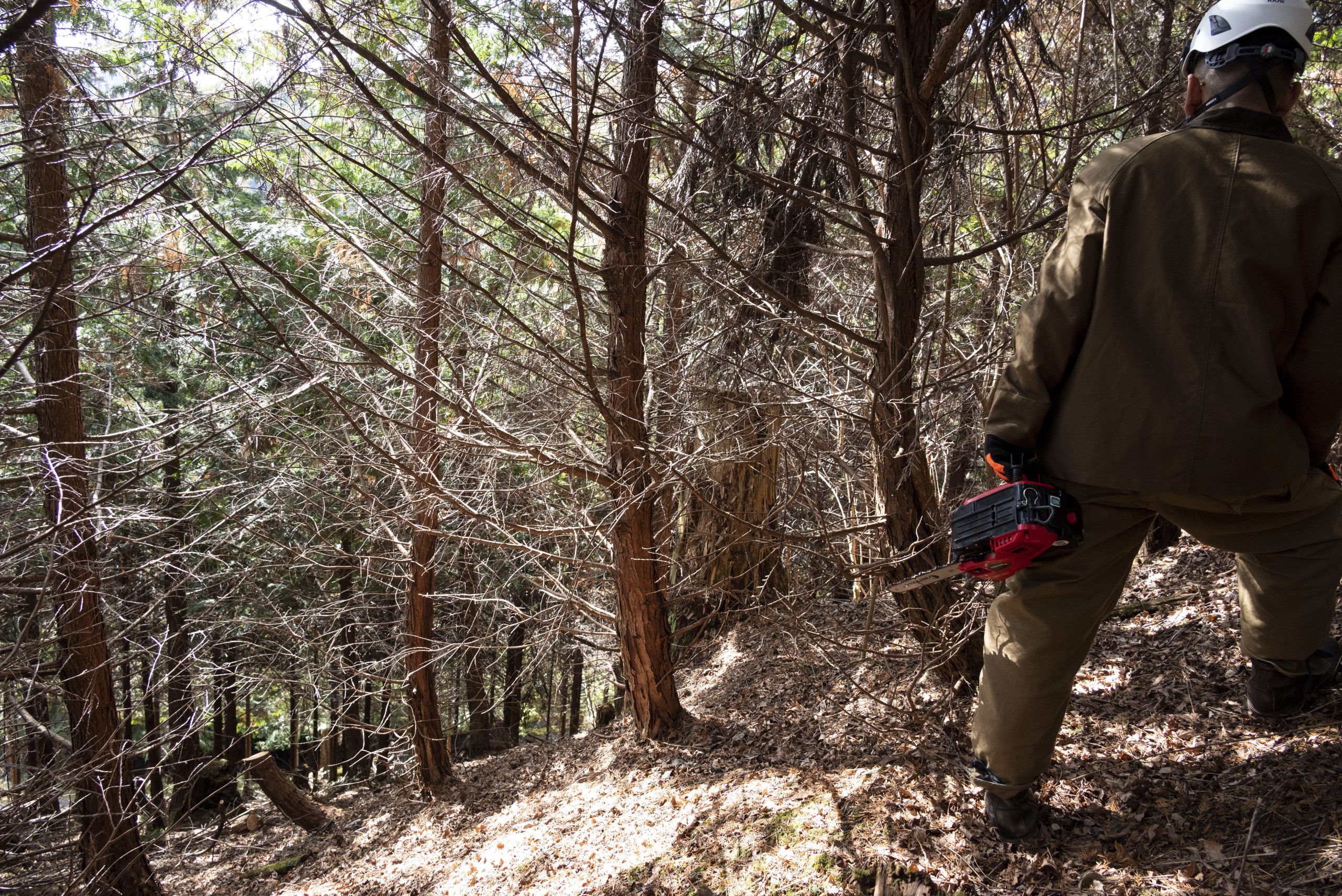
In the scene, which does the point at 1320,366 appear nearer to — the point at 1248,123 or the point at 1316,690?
the point at 1248,123

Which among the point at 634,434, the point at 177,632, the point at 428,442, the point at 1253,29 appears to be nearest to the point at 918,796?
the point at 634,434

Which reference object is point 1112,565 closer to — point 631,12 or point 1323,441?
point 1323,441

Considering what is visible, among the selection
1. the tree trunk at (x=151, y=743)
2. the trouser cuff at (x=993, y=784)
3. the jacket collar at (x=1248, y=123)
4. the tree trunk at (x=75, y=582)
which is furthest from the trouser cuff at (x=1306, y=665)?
the tree trunk at (x=75, y=582)

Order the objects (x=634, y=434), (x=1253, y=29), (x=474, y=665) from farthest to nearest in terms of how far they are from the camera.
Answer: (x=474, y=665)
(x=634, y=434)
(x=1253, y=29)

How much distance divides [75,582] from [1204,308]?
6948 mm

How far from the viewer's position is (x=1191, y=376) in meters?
2.40

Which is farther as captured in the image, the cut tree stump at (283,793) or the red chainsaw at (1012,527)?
the cut tree stump at (283,793)

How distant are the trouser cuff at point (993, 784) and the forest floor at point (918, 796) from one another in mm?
Answer: 209

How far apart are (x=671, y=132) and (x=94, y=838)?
651 cm

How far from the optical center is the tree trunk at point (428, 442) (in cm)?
478

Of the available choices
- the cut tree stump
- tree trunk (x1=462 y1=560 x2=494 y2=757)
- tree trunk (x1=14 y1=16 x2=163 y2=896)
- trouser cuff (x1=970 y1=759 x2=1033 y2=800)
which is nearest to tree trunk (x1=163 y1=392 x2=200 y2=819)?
tree trunk (x1=14 y1=16 x2=163 y2=896)

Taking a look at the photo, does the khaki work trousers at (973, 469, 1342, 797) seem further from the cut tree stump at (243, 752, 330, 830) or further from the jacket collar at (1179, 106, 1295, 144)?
the cut tree stump at (243, 752, 330, 830)

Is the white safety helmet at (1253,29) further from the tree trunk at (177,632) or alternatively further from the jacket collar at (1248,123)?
the tree trunk at (177,632)


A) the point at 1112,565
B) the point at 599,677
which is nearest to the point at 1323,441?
the point at 1112,565
